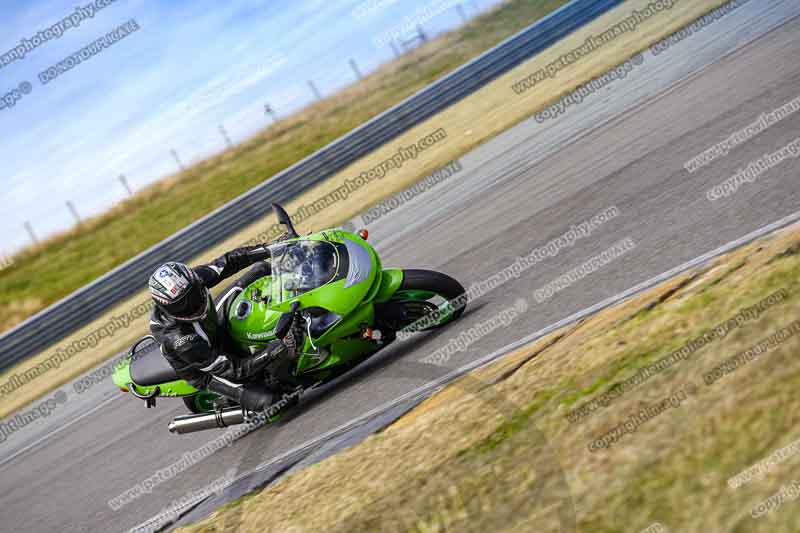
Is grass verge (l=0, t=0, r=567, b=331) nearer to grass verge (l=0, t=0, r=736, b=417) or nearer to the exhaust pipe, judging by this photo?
grass verge (l=0, t=0, r=736, b=417)

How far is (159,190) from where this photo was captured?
26750 mm

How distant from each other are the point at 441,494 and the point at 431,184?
33.3 feet

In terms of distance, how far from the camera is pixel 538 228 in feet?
29.3

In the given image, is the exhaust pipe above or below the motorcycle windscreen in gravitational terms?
below

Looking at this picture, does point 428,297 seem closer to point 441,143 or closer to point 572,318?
point 572,318

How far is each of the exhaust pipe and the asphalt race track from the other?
0.24 meters

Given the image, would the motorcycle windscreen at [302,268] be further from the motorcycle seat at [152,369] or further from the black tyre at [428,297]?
the motorcycle seat at [152,369]

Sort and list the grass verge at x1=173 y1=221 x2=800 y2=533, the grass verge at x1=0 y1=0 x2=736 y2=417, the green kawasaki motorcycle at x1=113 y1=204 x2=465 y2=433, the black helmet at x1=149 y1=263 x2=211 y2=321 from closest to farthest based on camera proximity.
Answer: the grass verge at x1=173 y1=221 x2=800 y2=533 → the black helmet at x1=149 y1=263 x2=211 y2=321 → the green kawasaki motorcycle at x1=113 y1=204 x2=465 y2=433 → the grass verge at x1=0 y1=0 x2=736 y2=417

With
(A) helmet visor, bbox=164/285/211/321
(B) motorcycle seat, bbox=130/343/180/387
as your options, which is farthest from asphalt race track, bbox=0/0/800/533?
(A) helmet visor, bbox=164/285/211/321

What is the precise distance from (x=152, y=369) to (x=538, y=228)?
4.08 meters

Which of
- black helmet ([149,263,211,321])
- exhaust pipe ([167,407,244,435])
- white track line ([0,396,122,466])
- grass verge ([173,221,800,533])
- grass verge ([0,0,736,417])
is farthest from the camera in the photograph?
grass verge ([0,0,736,417])

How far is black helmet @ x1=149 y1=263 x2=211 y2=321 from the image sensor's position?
6.37 metres

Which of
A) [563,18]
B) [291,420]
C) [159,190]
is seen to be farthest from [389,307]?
[159,190]

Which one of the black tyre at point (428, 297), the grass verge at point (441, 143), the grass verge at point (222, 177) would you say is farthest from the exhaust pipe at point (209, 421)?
the grass verge at point (222, 177)
